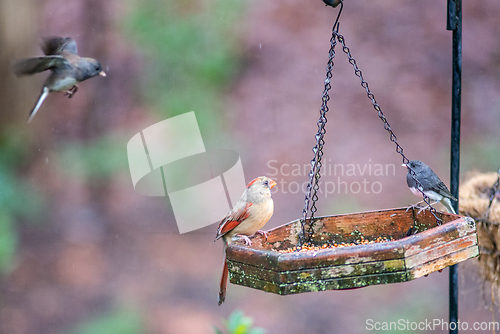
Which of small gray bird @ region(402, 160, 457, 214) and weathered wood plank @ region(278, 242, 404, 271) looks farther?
small gray bird @ region(402, 160, 457, 214)

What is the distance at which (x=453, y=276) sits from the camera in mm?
2518

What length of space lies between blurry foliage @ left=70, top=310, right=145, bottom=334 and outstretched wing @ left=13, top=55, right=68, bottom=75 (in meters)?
4.28

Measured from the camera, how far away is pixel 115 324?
19.9 ft

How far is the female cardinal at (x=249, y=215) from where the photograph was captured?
244 centimetres

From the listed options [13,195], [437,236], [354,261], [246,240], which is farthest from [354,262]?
[13,195]

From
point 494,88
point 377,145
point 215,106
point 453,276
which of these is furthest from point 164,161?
point 453,276

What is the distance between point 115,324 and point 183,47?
3.14 metres

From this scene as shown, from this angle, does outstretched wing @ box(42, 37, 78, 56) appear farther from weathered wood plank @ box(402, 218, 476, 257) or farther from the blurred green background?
the blurred green background

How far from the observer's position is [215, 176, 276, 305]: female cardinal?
8.02ft

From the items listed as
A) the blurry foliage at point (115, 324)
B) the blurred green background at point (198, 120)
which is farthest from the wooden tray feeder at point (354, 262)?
the blurry foliage at point (115, 324)

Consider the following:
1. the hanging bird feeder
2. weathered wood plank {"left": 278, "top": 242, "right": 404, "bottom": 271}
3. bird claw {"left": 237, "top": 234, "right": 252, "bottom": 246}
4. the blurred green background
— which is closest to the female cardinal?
bird claw {"left": 237, "top": 234, "right": 252, "bottom": 246}

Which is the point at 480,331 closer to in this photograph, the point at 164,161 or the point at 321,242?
the point at 164,161

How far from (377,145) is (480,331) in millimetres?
2332

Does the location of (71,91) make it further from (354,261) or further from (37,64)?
(354,261)
